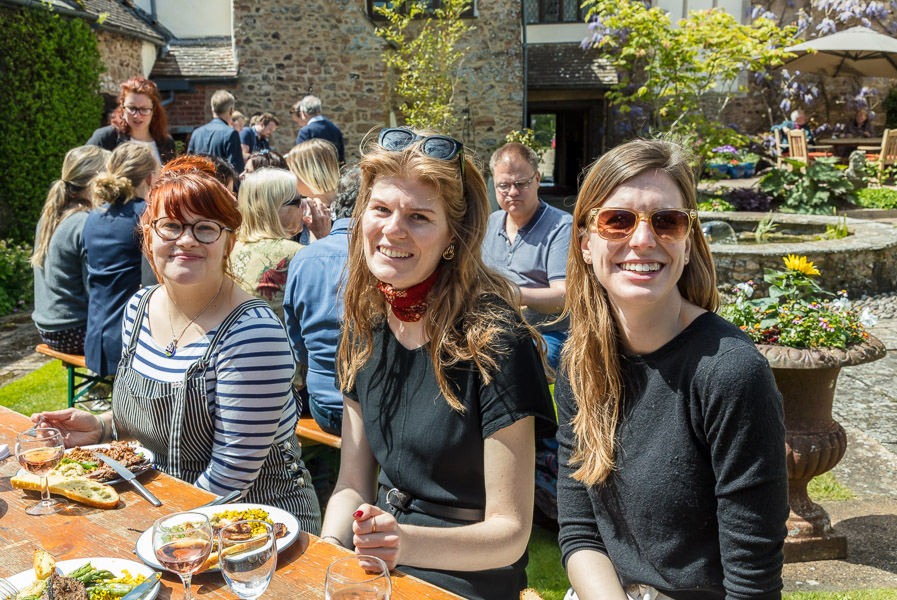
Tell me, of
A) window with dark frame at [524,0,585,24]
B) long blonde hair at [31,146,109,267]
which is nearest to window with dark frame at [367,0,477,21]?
window with dark frame at [524,0,585,24]

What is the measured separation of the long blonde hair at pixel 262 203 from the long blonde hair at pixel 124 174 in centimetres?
62

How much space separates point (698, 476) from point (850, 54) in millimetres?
16277

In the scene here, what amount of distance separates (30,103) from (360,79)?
516 centimetres

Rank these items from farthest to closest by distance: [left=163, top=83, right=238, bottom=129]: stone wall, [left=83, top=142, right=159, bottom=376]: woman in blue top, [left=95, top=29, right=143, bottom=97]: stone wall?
[left=163, top=83, right=238, bottom=129]: stone wall
[left=95, top=29, right=143, bottom=97]: stone wall
[left=83, top=142, right=159, bottom=376]: woman in blue top

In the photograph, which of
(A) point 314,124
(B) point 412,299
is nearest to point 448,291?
(B) point 412,299

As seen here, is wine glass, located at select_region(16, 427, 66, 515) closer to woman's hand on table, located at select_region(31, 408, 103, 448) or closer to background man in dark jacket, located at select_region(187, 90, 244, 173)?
woman's hand on table, located at select_region(31, 408, 103, 448)

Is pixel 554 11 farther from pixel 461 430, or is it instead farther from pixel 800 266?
pixel 461 430

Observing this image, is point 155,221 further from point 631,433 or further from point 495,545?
point 631,433

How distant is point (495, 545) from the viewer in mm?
1946

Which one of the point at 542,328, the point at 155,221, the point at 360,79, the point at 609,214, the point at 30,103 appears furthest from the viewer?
the point at 360,79

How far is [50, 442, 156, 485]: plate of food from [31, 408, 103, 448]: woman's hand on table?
17cm

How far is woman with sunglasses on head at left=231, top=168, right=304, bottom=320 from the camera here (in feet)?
13.4

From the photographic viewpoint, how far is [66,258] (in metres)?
4.45

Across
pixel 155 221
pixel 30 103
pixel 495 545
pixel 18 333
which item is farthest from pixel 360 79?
pixel 495 545
